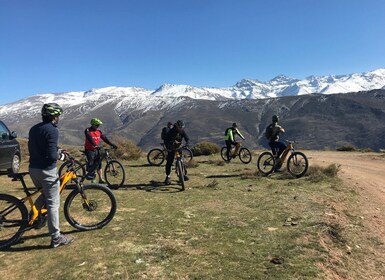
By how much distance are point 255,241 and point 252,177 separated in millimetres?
8685

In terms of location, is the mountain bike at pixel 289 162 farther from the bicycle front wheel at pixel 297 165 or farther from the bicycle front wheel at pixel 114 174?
the bicycle front wheel at pixel 114 174

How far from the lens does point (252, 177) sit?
648 inches

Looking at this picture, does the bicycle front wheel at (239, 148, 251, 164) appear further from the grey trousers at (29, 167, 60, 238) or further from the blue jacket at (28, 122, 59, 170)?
the blue jacket at (28, 122, 59, 170)

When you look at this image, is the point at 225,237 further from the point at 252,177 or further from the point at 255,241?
the point at 252,177

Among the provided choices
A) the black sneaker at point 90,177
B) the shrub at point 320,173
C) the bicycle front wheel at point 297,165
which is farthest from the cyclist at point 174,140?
the shrub at point 320,173

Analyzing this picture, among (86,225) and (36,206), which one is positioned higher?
(36,206)

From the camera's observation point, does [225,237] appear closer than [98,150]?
Yes

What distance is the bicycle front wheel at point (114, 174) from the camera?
14617mm

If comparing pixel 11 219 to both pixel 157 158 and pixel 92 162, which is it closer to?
pixel 92 162

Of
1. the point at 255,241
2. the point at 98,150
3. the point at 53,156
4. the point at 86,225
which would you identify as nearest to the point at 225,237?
the point at 255,241

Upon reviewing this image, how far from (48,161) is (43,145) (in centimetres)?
34

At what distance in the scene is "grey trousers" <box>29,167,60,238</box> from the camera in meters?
7.46

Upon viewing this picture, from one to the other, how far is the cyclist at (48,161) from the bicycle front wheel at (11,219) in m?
0.41

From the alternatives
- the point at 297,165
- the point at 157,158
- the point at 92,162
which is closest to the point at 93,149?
the point at 92,162
